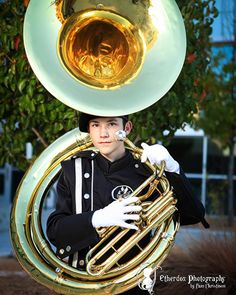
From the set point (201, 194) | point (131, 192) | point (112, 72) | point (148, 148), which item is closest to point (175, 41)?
point (112, 72)

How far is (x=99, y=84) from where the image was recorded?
2.27 meters

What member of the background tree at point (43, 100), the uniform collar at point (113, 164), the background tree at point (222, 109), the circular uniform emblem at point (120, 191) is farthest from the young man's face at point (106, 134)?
the background tree at point (222, 109)

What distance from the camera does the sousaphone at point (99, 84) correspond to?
87.4 inches

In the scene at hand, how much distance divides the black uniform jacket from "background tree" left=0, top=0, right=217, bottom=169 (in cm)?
110

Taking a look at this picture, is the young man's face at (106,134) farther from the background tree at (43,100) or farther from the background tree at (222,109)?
the background tree at (222,109)

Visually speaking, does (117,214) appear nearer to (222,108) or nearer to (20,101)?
(20,101)

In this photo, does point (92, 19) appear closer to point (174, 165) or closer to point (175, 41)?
point (175, 41)

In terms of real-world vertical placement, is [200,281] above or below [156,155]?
below

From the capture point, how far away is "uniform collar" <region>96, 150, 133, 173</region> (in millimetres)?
Result: 2320

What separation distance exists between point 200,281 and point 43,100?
148cm

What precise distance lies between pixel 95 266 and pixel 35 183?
1.48ft

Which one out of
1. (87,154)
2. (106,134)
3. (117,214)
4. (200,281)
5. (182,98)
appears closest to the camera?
(117,214)

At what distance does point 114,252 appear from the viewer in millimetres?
2264

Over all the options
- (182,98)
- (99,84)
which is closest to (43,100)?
(182,98)
